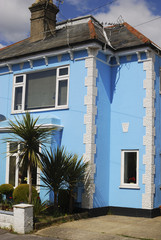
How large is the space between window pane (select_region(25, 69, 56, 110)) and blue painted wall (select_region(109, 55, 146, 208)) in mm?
2354

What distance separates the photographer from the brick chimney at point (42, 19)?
15.1m

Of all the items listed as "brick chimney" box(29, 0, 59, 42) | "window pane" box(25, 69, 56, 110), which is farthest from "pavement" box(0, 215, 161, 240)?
"brick chimney" box(29, 0, 59, 42)

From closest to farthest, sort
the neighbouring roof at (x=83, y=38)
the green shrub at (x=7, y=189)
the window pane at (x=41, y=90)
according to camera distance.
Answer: the green shrub at (x=7, y=189) < the neighbouring roof at (x=83, y=38) < the window pane at (x=41, y=90)

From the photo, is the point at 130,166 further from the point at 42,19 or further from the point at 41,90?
the point at 42,19

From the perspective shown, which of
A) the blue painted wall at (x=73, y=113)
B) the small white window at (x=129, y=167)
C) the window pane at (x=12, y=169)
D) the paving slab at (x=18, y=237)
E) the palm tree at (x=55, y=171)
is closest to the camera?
the paving slab at (x=18, y=237)

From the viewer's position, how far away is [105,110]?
12.6 m

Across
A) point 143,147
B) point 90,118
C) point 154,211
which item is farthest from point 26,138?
point 154,211

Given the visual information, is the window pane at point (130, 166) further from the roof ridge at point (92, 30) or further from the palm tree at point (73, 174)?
the roof ridge at point (92, 30)

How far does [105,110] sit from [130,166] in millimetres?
2235

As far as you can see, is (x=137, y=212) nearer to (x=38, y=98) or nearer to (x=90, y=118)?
(x=90, y=118)

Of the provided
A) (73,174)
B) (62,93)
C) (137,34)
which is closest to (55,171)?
(73,174)

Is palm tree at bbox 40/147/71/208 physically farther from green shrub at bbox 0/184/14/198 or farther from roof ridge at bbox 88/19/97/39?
roof ridge at bbox 88/19/97/39

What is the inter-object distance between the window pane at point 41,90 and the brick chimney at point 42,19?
234 cm

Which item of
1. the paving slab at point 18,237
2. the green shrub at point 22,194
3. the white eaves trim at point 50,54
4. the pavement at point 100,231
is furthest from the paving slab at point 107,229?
the white eaves trim at point 50,54
